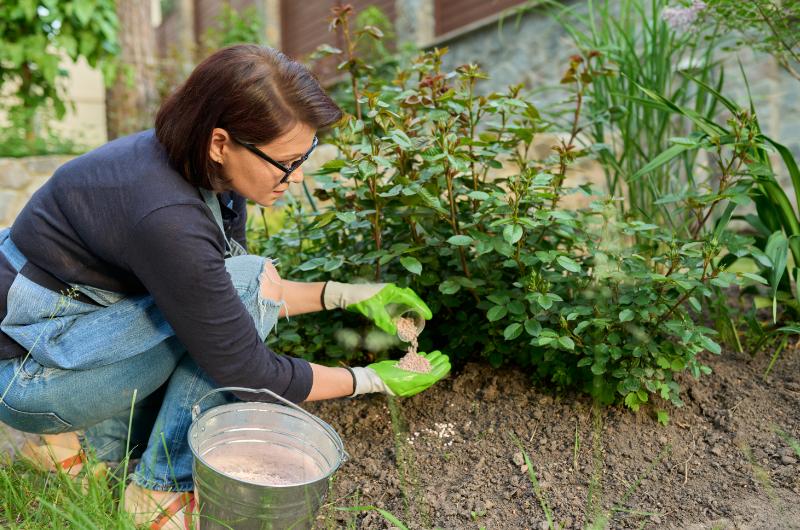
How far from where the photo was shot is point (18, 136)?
510cm

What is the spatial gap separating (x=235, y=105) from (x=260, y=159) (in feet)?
0.45

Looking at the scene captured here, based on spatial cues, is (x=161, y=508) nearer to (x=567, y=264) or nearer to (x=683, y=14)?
(x=567, y=264)

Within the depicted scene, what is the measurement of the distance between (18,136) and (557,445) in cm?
475

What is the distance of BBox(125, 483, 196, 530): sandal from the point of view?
1.56m

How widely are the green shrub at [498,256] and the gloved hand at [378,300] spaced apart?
74 millimetres

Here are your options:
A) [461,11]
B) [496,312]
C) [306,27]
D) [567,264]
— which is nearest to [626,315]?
[567,264]

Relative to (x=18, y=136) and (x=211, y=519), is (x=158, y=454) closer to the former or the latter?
(x=211, y=519)

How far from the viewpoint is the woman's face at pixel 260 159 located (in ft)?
5.08

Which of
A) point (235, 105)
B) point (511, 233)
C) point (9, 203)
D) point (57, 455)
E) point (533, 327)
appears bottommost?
point (9, 203)

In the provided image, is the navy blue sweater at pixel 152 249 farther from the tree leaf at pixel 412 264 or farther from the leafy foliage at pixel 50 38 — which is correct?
the leafy foliage at pixel 50 38

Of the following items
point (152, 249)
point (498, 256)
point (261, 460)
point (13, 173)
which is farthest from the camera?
point (13, 173)

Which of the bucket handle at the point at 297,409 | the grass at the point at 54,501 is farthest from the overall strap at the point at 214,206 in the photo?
the grass at the point at 54,501

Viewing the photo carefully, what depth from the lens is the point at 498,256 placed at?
206 cm

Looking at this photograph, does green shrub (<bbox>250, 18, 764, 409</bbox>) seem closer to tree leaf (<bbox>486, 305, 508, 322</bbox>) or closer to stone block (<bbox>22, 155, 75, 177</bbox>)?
tree leaf (<bbox>486, 305, 508, 322</bbox>)
